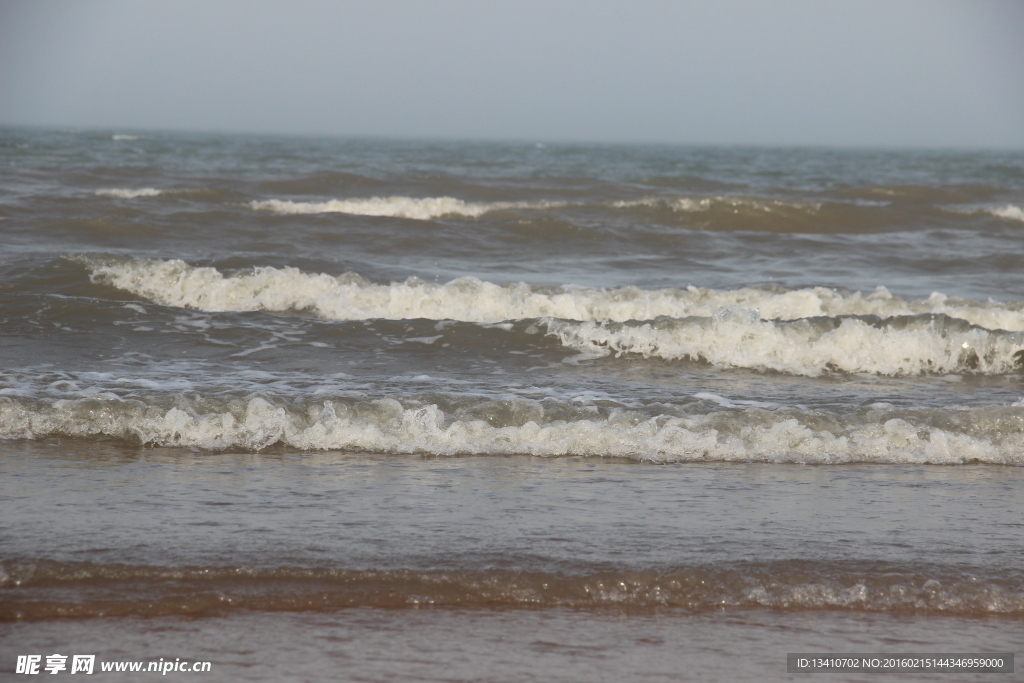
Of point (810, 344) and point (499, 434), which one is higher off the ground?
point (810, 344)

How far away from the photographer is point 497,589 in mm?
2844

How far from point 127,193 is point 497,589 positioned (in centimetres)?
1390

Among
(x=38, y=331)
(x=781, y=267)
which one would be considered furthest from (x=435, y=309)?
(x=781, y=267)

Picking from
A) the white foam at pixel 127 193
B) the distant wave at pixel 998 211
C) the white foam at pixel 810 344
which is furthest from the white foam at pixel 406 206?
the white foam at pixel 810 344

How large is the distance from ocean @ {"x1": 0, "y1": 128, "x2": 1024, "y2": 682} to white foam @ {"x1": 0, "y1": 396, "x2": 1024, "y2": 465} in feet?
0.06

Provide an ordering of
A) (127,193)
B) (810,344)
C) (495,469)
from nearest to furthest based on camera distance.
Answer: (495,469) → (810,344) → (127,193)

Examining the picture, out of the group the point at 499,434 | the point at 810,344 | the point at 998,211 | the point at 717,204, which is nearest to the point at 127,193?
the point at 717,204

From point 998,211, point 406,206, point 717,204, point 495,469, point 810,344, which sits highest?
point 998,211

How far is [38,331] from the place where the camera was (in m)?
6.54

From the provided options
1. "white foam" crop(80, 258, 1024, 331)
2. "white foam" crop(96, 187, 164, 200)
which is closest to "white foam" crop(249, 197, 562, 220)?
"white foam" crop(96, 187, 164, 200)

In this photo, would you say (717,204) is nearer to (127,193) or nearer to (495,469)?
(127,193)

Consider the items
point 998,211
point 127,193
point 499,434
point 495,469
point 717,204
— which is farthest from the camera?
point 998,211

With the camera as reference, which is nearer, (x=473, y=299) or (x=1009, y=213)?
(x=473, y=299)

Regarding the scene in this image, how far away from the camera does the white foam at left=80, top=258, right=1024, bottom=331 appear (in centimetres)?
786
